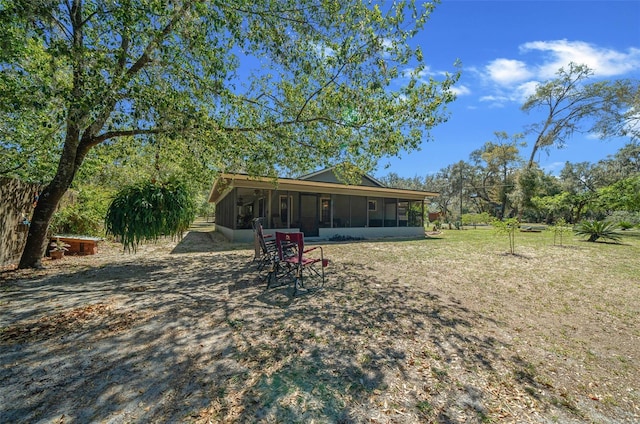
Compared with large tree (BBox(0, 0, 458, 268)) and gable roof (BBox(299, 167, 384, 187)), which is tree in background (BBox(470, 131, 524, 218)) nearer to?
gable roof (BBox(299, 167, 384, 187))

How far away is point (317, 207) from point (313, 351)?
38.4 feet

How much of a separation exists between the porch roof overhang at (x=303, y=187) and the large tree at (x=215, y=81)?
3294mm

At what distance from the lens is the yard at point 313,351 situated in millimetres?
1994

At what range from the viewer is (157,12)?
439 centimetres

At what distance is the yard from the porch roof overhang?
5941 millimetres

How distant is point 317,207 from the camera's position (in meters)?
14.4

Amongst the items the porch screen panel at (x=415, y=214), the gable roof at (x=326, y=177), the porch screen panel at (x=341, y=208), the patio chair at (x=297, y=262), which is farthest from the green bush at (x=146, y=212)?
the porch screen panel at (x=415, y=214)

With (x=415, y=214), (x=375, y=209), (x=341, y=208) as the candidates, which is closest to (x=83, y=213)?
(x=341, y=208)

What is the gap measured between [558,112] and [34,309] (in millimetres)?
36295

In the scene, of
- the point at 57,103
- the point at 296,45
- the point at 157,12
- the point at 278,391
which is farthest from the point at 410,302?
the point at 57,103

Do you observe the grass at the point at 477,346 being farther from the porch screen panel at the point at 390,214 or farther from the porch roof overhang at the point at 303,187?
the porch screen panel at the point at 390,214

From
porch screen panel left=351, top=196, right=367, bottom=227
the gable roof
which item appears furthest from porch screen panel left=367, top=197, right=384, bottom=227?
the gable roof

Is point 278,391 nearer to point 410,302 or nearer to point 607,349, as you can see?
point 410,302

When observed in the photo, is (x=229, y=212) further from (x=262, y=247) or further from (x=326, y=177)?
(x=262, y=247)
